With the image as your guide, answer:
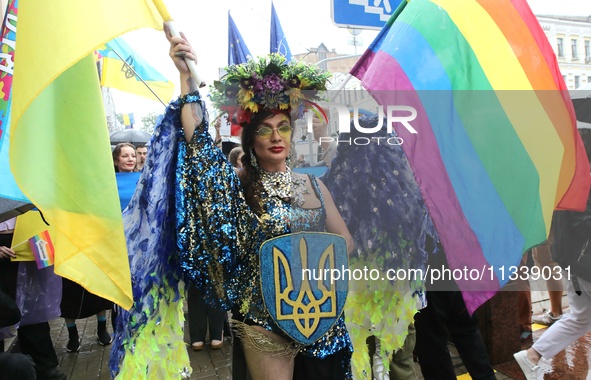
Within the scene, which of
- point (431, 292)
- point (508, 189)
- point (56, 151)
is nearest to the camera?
point (56, 151)

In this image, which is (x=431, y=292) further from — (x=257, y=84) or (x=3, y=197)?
(x=3, y=197)

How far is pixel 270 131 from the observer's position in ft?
7.73

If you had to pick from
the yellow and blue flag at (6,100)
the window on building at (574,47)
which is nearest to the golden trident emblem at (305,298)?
the yellow and blue flag at (6,100)

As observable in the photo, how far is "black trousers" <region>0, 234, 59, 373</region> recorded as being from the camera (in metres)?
3.78

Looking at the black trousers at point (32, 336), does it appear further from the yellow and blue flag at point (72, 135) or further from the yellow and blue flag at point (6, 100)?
the yellow and blue flag at point (72, 135)

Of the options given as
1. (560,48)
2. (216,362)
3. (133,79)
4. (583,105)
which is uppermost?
(133,79)

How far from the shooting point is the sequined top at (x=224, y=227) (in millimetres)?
2137

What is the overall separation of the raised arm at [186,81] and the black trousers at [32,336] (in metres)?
2.64

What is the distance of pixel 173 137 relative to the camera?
2156mm

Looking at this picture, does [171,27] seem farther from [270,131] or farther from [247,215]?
[247,215]

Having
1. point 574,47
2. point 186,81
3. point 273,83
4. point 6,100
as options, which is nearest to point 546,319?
point 574,47

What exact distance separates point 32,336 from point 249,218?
2.63 metres

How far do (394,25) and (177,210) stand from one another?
1.41 metres

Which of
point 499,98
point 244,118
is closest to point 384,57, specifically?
point 499,98
